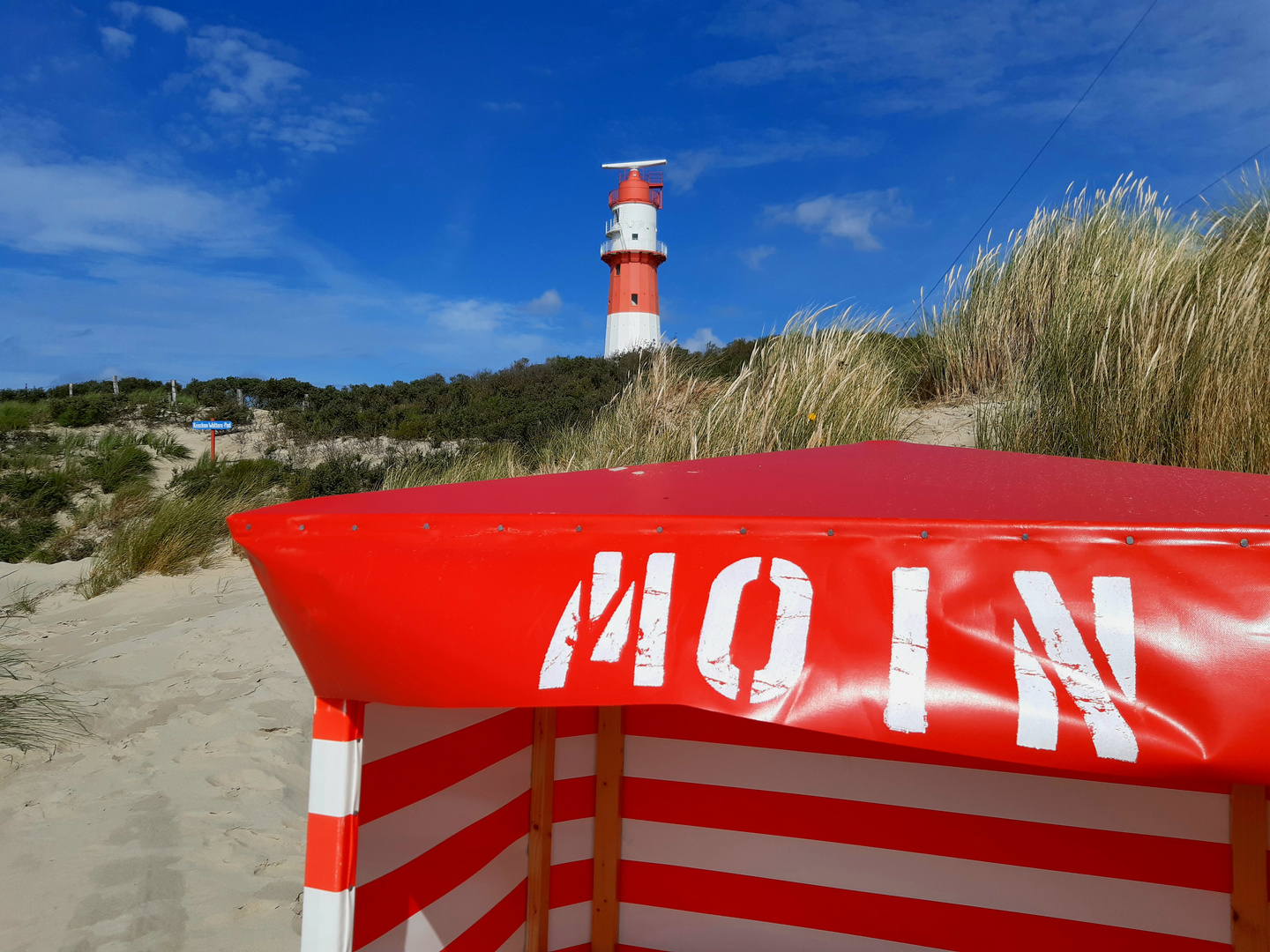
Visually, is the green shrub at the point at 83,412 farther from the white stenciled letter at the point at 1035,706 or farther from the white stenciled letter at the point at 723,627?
the white stenciled letter at the point at 1035,706

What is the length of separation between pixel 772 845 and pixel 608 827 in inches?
23.7

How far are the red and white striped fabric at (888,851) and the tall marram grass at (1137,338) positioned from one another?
11.2 feet

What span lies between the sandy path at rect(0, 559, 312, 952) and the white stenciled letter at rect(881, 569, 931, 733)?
10.4 feet

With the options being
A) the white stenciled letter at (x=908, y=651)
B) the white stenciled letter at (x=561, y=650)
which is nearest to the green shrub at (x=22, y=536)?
the white stenciled letter at (x=561, y=650)

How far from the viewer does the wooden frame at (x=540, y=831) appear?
2.74 m

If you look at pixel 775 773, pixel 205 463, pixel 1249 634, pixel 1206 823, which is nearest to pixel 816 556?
pixel 1249 634

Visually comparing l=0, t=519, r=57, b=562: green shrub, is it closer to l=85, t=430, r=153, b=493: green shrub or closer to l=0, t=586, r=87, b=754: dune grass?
l=85, t=430, r=153, b=493: green shrub

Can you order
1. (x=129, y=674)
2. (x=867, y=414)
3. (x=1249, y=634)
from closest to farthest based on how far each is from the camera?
(x=1249, y=634) < (x=129, y=674) < (x=867, y=414)

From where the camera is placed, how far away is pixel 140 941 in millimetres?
3184

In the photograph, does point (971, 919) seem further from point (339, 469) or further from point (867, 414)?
point (339, 469)

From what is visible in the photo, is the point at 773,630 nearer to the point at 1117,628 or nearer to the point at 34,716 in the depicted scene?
the point at 1117,628

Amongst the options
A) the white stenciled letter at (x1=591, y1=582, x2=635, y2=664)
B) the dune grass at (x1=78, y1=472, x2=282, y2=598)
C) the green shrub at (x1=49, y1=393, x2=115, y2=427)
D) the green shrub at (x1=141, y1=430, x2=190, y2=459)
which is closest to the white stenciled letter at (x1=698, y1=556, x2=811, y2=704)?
the white stenciled letter at (x1=591, y1=582, x2=635, y2=664)

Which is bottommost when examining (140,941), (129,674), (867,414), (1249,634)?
(140,941)

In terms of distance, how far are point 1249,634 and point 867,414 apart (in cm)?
652
